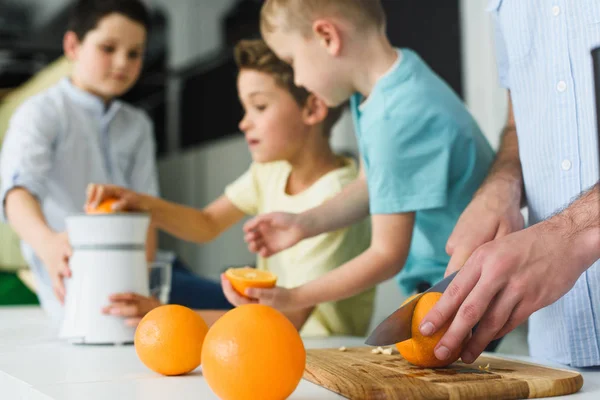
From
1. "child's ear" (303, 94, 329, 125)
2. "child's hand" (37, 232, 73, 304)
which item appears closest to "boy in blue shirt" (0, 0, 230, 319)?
"child's hand" (37, 232, 73, 304)

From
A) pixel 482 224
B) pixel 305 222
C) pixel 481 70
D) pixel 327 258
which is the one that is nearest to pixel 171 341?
pixel 482 224

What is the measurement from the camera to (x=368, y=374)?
1.82 feet

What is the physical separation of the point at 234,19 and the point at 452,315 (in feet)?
7.99

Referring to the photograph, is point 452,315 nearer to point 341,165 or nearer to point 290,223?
point 290,223

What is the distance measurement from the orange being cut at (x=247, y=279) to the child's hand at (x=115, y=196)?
32 centimetres

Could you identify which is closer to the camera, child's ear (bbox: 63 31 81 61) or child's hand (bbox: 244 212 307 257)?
child's hand (bbox: 244 212 307 257)

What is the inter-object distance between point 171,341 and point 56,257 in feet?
2.18

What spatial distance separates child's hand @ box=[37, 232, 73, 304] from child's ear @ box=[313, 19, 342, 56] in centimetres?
48

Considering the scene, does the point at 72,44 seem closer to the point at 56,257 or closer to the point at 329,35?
the point at 56,257

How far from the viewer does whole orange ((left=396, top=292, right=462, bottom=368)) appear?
58cm

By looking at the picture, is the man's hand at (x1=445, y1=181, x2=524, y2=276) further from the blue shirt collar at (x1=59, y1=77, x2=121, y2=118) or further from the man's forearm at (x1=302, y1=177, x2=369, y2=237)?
the blue shirt collar at (x1=59, y1=77, x2=121, y2=118)

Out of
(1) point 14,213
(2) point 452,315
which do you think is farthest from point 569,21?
(1) point 14,213

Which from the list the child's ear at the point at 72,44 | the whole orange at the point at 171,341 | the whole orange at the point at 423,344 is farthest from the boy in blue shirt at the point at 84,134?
the whole orange at the point at 423,344

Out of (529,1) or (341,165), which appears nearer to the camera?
(529,1)
